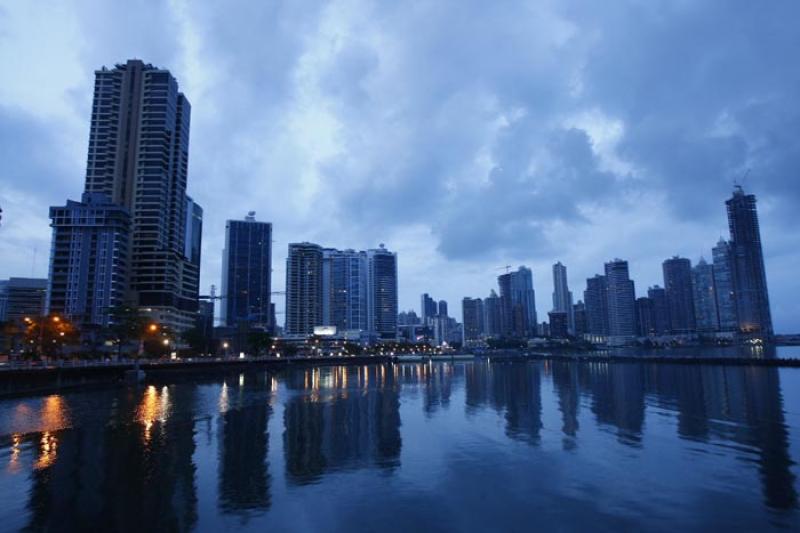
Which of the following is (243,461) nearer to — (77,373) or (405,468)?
(405,468)

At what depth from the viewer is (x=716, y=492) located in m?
24.0

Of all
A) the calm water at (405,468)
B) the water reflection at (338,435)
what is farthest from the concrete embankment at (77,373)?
the water reflection at (338,435)

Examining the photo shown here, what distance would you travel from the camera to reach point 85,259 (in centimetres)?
17162

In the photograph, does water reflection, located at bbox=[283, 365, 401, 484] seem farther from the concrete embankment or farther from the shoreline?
the shoreline

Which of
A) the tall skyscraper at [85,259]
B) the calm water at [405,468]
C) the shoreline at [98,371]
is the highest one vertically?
the tall skyscraper at [85,259]

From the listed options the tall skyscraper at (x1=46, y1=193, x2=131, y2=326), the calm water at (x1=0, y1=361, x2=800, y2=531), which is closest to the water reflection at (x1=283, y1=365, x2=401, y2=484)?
the calm water at (x1=0, y1=361, x2=800, y2=531)

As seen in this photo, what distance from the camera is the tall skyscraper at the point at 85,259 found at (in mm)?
170625

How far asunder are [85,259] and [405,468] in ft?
589

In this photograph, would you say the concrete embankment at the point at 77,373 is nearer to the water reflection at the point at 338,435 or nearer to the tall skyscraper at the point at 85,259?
the water reflection at the point at 338,435

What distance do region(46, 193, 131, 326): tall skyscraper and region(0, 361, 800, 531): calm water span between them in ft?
439

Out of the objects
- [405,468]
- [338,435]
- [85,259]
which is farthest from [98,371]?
[85,259]

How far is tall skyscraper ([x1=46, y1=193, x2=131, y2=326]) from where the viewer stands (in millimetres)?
170625

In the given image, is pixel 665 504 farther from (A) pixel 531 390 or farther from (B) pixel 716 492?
(A) pixel 531 390

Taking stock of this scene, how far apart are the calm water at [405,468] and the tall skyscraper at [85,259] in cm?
13391
